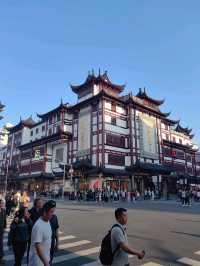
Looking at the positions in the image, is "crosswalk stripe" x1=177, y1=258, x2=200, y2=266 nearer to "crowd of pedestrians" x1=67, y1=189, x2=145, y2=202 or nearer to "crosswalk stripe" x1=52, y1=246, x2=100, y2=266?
"crosswalk stripe" x1=52, y1=246, x2=100, y2=266

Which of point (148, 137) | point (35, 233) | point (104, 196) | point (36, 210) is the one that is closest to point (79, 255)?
point (36, 210)

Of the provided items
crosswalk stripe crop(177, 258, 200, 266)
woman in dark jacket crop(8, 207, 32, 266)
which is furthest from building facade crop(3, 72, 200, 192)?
woman in dark jacket crop(8, 207, 32, 266)

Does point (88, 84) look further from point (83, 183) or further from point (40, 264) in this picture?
point (40, 264)

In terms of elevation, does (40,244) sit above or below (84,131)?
below

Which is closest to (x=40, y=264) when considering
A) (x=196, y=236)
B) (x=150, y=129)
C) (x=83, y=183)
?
(x=196, y=236)

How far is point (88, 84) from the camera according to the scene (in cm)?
4956

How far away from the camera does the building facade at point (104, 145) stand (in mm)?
43500

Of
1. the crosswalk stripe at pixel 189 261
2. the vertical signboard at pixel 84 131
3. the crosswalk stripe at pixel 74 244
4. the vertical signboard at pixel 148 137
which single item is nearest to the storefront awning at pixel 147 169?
the vertical signboard at pixel 148 137

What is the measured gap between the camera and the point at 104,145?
4284 centimetres

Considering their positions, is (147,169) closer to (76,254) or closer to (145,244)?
(145,244)

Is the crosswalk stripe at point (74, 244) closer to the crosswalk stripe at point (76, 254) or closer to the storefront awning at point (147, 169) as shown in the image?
the crosswalk stripe at point (76, 254)

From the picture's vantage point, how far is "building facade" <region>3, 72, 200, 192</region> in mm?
43500

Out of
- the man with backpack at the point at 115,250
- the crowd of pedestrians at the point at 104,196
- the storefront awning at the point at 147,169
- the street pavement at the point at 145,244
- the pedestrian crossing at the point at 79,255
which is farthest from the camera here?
the storefront awning at the point at 147,169

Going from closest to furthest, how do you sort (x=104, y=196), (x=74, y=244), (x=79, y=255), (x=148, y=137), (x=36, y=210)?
(x=36, y=210) < (x=79, y=255) < (x=74, y=244) < (x=104, y=196) < (x=148, y=137)
